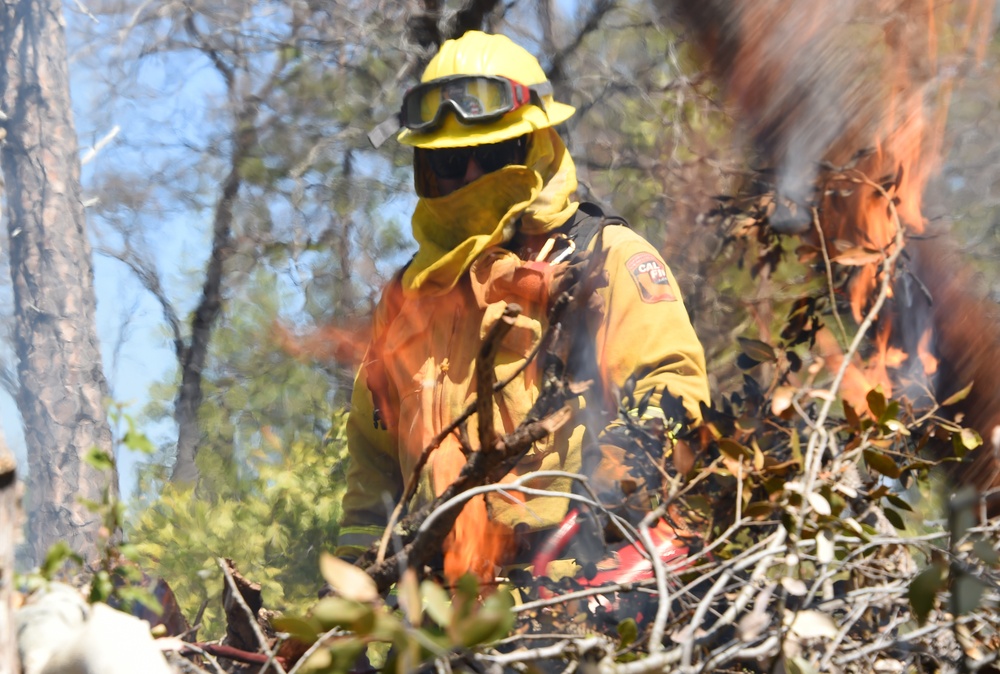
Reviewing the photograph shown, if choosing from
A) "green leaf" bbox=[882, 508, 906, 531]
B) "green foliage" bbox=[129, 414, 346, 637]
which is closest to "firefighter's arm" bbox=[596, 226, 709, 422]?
"green leaf" bbox=[882, 508, 906, 531]

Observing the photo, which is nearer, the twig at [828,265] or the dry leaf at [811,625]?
the dry leaf at [811,625]

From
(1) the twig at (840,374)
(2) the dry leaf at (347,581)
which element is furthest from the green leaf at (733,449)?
(2) the dry leaf at (347,581)

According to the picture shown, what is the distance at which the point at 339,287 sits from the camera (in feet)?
20.3

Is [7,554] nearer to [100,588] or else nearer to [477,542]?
[100,588]

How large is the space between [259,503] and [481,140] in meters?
2.42

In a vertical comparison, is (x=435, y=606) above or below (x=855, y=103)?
below

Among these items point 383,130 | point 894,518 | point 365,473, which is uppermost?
point 383,130

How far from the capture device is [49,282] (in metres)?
6.87

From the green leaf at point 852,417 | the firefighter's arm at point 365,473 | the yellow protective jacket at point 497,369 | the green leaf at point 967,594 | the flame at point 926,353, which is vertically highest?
the flame at point 926,353

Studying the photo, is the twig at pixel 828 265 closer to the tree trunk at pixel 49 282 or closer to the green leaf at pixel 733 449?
the green leaf at pixel 733 449

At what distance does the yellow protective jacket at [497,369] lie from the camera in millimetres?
2996

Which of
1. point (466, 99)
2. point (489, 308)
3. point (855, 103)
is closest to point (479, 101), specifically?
point (466, 99)

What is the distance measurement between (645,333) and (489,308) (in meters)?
0.50

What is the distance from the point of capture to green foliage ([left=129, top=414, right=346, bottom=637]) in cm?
473
